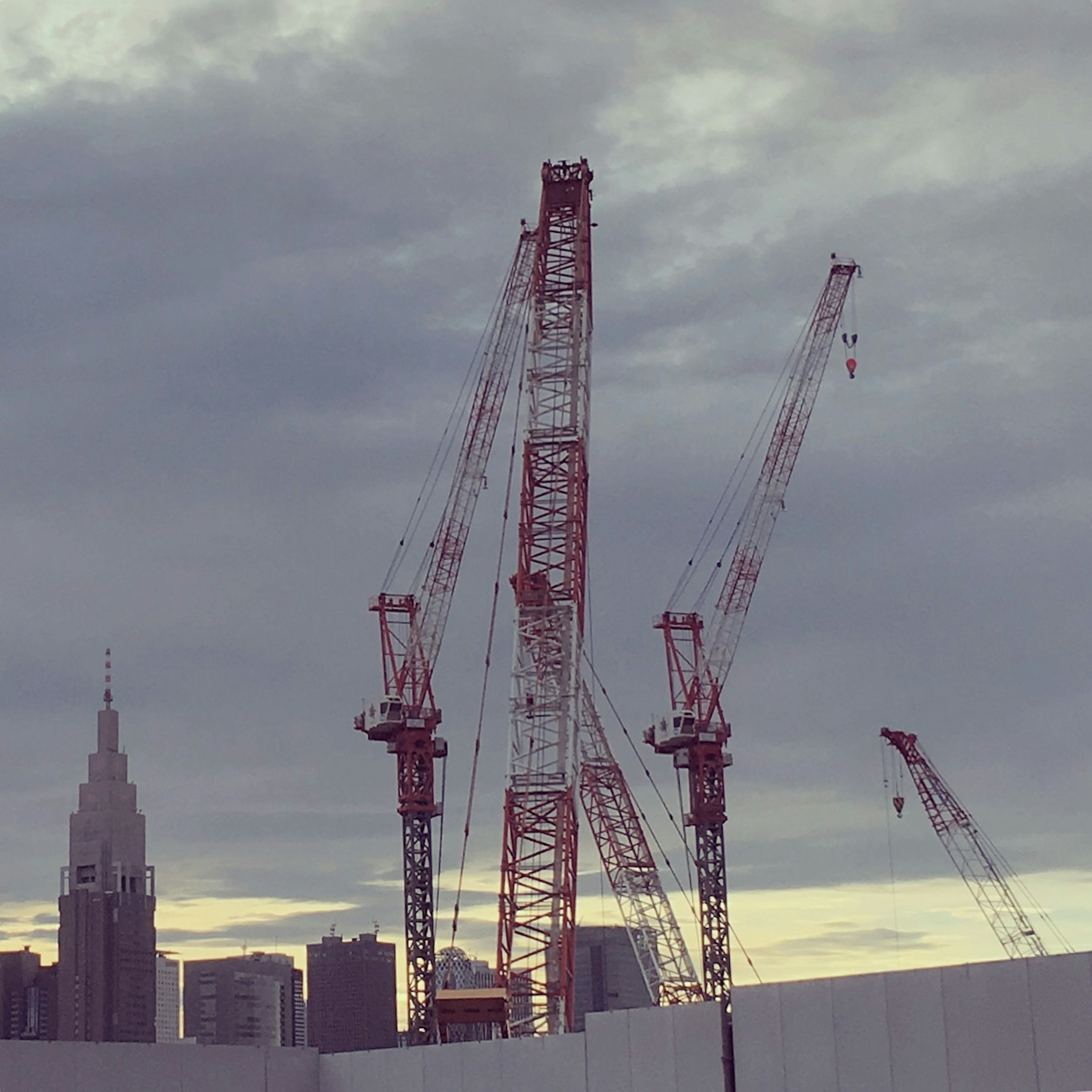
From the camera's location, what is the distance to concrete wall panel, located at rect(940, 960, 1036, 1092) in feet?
180

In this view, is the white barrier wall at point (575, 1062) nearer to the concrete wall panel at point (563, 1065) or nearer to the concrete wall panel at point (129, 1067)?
the concrete wall panel at point (563, 1065)

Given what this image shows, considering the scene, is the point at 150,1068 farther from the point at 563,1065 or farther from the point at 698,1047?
the point at 698,1047

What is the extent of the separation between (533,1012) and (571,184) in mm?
68541

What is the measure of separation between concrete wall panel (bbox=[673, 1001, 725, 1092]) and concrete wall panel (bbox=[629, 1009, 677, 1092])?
0.23m

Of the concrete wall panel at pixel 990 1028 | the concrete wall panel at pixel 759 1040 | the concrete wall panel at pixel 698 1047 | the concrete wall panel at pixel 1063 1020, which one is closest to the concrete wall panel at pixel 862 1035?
the concrete wall panel at pixel 759 1040

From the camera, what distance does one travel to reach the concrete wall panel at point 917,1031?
57.0 m

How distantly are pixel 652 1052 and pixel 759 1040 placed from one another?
5.29 m

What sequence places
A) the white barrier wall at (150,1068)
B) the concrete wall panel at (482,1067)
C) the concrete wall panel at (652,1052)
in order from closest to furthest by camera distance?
the concrete wall panel at (652,1052) → the white barrier wall at (150,1068) → the concrete wall panel at (482,1067)

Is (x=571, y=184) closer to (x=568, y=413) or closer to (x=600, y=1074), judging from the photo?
(x=568, y=413)

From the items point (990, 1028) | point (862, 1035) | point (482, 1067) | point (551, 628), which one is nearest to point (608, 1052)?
point (482, 1067)

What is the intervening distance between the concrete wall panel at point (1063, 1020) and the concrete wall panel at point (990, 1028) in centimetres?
30

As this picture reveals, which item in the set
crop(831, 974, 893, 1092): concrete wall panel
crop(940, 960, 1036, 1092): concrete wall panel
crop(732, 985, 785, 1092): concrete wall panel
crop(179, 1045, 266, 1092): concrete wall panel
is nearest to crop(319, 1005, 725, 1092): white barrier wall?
crop(732, 985, 785, 1092): concrete wall panel

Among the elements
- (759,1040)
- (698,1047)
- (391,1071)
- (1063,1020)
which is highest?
(1063,1020)

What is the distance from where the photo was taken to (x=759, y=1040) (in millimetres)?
61781
